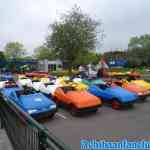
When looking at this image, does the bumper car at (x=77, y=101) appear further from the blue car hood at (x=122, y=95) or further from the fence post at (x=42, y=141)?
the fence post at (x=42, y=141)

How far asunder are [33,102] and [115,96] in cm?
375

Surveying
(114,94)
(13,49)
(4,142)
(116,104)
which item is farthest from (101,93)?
(13,49)

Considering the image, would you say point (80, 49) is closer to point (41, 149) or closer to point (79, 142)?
point (79, 142)

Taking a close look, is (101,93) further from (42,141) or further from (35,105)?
(42,141)

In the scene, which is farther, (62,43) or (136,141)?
(62,43)

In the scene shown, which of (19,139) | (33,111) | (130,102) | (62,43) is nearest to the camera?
(19,139)

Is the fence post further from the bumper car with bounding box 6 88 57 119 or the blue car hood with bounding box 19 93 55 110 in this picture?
the blue car hood with bounding box 19 93 55 110

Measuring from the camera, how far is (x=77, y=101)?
8.87 metres

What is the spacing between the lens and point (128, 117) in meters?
8.65

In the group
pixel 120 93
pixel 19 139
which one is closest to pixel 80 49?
pixel 120 93

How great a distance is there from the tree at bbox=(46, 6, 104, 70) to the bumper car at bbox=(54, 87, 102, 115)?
45.7 ft

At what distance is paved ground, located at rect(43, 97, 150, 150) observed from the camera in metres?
6.50

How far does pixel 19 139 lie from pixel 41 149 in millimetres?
1527

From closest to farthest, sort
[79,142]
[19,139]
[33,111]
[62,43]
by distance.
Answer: [19,139] → [79,142] → [33,111] → [62,43]
